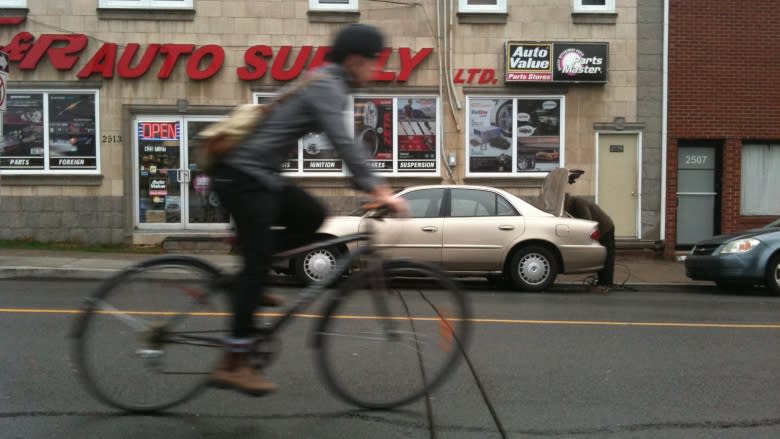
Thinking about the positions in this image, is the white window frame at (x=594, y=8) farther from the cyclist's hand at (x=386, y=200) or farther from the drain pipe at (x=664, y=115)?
the cyclist's hand at (x=386, y=200)

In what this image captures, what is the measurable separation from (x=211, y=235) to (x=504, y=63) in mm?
6956

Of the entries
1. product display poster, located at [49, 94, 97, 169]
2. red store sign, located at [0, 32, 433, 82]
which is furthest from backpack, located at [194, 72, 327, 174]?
product display poster, located at [49, 94, 97, 169]

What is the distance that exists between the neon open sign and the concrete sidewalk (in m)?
2.66

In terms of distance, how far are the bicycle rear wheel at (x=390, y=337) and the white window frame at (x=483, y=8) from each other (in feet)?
37.7

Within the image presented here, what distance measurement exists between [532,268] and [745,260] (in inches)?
118

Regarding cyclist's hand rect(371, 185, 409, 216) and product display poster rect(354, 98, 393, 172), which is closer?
cyclist's hand rect(371, 185, 409, 216)

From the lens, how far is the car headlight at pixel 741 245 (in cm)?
973

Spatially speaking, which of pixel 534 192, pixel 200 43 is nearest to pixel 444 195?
pixel 534 192

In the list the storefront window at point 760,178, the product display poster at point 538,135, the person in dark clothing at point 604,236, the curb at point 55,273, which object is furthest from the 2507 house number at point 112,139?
the storefront window at point 760,178

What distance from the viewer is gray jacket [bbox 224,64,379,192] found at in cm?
331

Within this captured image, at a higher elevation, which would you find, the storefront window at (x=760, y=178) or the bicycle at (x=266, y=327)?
the storefront window at (x=760, y=178)

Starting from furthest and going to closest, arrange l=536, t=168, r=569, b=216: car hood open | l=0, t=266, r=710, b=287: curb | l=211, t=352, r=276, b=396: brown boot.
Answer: l=536, t=168, r=569, b=216: car hood open, l=0, t=266, r=710, b=287: curb, l=211, t=352, r=276, b=396: brown boot

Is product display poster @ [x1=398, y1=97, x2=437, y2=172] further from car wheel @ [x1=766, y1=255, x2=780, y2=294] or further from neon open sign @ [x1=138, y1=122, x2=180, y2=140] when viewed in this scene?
car wheel @ [x1=766, y1=255, x2=780, y2=294]

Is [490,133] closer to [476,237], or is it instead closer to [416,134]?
[416,134]
